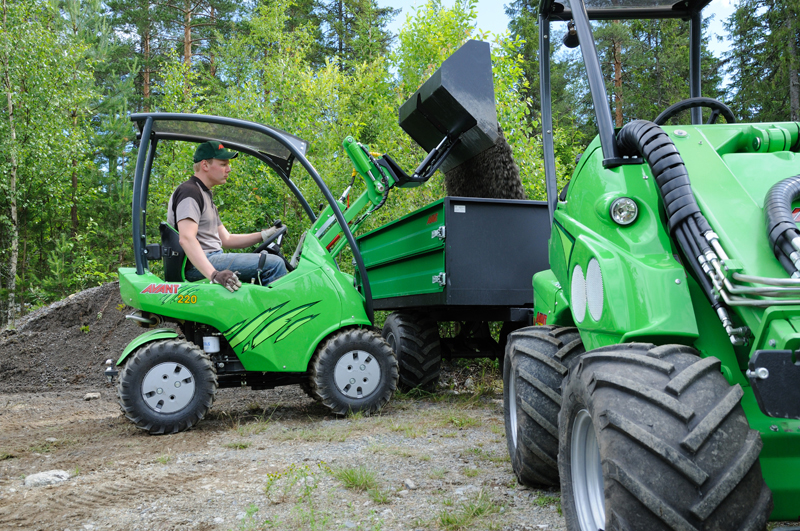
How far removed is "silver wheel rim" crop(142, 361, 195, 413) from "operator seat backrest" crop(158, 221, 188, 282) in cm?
76

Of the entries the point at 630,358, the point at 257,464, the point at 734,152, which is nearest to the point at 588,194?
the point at 734,152

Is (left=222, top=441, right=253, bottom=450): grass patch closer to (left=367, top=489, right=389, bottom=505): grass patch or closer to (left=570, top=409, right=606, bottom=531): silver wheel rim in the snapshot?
(left=367, top=489, right=389, bottom=505): grass patch

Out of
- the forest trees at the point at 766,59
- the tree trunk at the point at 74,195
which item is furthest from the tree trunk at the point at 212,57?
the forest trees at the point at 766,59

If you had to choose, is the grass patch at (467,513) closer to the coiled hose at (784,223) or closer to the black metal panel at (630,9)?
the coiled hose at (784,223)

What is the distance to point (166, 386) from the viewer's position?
15.1 ft

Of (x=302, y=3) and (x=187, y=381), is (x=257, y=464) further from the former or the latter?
(x=302, y=3)

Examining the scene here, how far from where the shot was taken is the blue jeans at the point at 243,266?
16.6ft

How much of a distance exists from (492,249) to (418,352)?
1444 millimetres

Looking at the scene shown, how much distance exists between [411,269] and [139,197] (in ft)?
8.77

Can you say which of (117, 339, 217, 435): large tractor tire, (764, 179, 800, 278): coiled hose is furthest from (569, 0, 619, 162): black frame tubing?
(117, 339, 217, 435): large tractor tire

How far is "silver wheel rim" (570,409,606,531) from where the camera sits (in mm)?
2061

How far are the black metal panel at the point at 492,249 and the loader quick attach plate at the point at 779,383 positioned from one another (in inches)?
152

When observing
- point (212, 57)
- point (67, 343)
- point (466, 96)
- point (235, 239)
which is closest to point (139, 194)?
point (235, 239)

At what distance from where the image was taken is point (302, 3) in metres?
25.4
